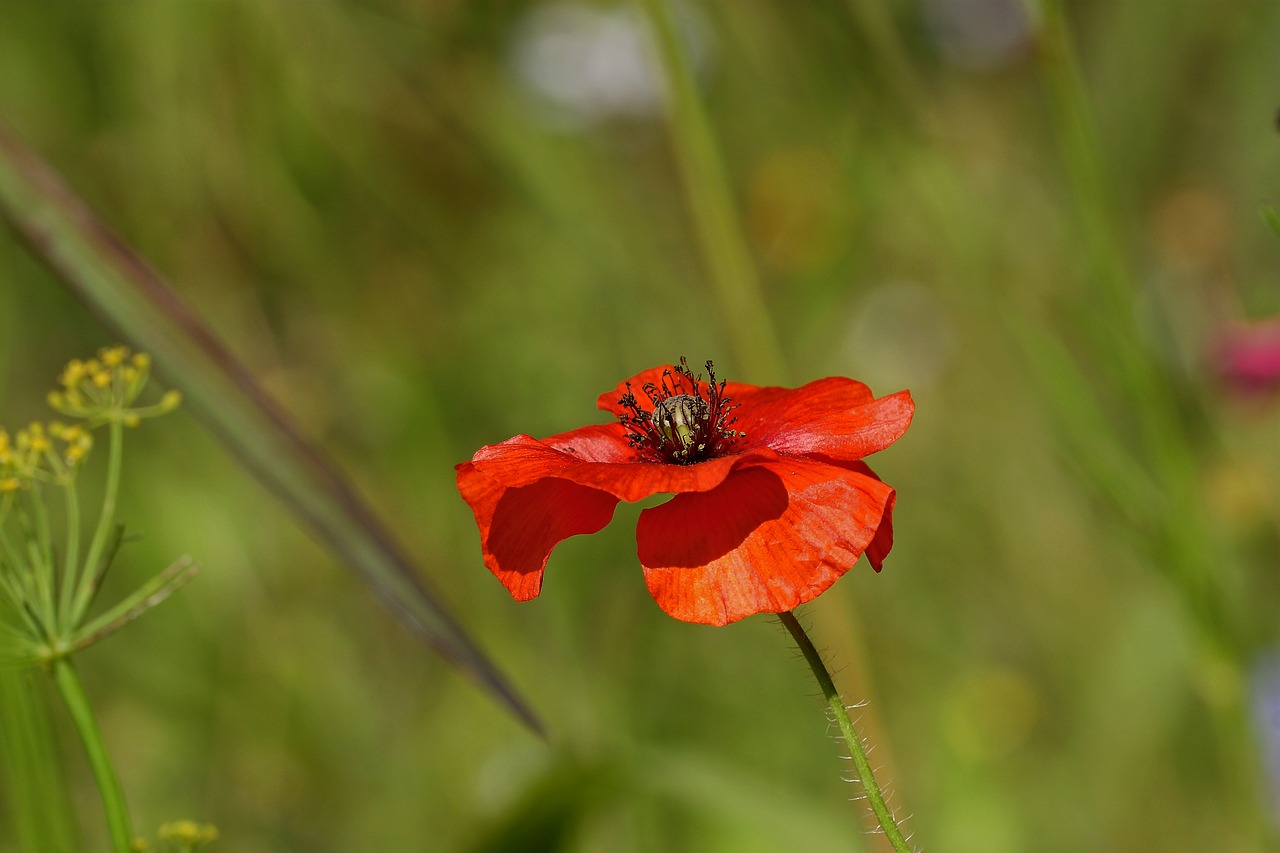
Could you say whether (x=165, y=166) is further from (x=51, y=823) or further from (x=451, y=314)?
(x=51, y=823)

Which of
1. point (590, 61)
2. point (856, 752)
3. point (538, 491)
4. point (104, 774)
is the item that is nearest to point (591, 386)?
point (590, 61)

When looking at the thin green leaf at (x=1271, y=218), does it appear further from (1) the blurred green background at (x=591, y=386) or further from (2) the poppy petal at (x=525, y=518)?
(1) the blurred green background at (x=591, y=386)

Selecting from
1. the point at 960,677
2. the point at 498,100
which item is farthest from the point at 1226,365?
the point at 498,100

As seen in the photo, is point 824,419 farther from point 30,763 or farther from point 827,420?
point 30,763

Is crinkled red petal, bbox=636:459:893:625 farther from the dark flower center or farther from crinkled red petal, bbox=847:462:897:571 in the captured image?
the dark flower center

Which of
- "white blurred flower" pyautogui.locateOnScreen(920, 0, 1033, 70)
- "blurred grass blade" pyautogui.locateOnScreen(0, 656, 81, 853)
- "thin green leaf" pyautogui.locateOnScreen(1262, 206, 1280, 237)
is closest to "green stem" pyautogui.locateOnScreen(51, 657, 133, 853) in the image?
"blurred grass blade" pyautogui.locateOnScreen(0, 656, 81, 853)

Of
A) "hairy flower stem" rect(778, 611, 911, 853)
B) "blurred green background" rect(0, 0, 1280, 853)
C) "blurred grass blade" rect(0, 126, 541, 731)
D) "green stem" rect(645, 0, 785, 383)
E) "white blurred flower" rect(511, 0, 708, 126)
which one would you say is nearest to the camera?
"hairy flower stem" rect(778, 611, 911, 853)
